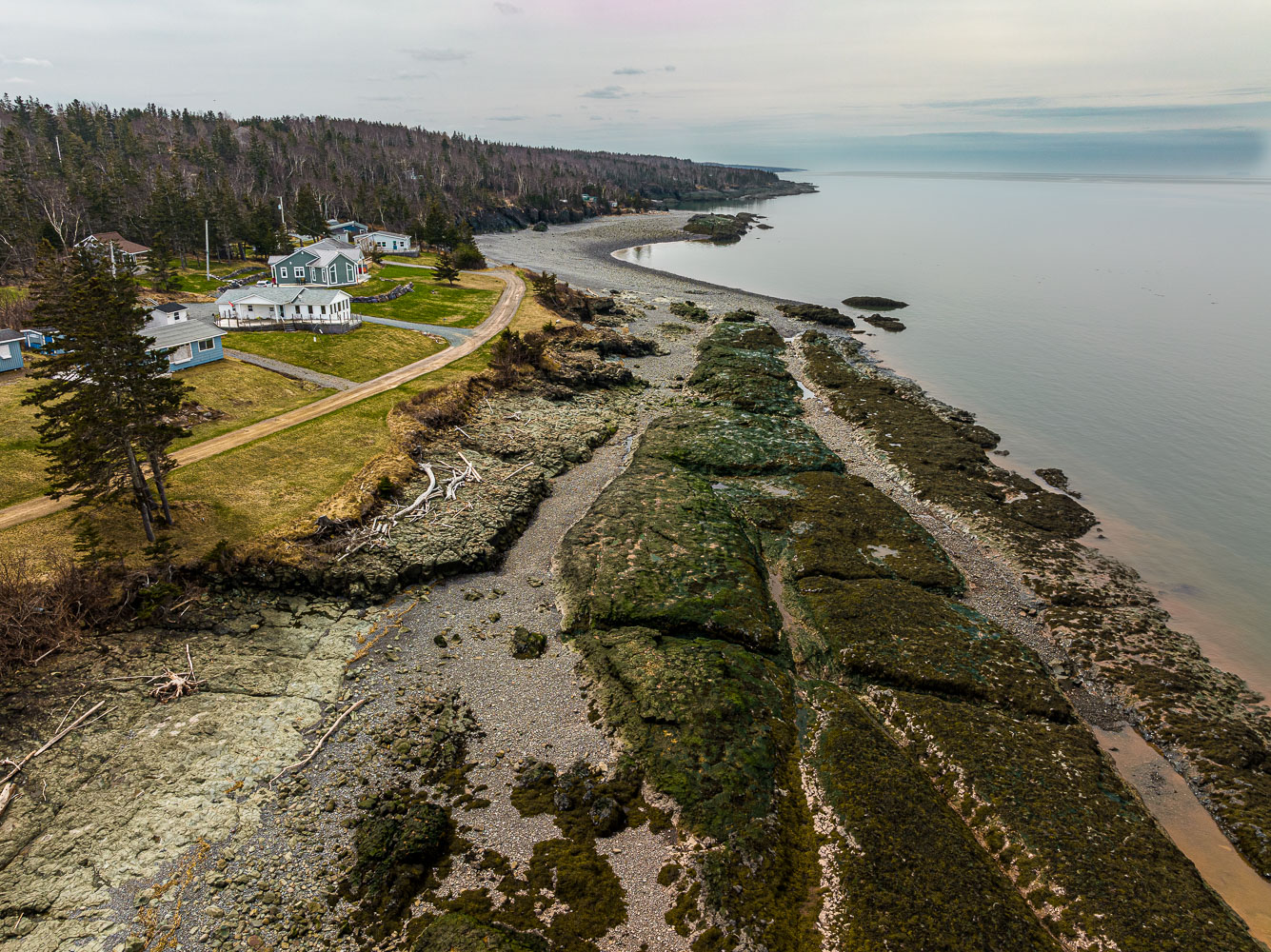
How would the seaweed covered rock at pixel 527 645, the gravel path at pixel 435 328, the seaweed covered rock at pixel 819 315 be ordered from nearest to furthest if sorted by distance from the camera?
the seaweed covered rock at pixel 527 645, the gravel path at pixel 435 328, the seaweed covered rock at pixel 819 315

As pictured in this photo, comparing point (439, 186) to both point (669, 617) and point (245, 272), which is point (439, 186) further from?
point (669, 617)

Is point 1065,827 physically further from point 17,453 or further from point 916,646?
point 17,453

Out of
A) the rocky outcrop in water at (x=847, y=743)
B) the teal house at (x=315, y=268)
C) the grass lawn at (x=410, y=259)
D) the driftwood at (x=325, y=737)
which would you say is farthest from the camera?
the grass lawn at (x=410, y=259)

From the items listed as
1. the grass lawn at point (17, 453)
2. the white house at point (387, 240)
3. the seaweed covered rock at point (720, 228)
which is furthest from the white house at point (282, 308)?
the seaweed covered rock at point (720, 228)

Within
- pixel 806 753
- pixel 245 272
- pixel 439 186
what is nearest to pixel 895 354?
pixel 806 753

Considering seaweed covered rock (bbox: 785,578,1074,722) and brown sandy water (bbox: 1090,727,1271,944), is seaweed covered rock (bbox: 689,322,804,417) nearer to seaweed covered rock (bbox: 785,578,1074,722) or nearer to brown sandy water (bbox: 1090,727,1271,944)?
seaweed covered rock (bbox: 785,578,1074,722)

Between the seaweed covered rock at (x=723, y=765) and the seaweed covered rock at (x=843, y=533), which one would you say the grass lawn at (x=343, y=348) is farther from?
the seaweed covered rock at (x=723, y=765)

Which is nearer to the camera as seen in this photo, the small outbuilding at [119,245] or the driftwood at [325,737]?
the driftwood at [325,737]
